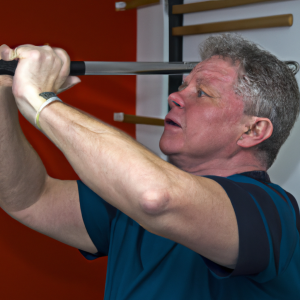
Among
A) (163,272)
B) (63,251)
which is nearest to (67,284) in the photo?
(63,251)

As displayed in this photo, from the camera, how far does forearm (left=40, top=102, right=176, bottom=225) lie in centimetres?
55

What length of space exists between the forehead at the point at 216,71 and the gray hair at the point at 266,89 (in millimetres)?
18

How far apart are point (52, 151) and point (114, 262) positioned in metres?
0.54

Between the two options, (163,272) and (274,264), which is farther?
(163,272)

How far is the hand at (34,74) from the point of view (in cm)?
64

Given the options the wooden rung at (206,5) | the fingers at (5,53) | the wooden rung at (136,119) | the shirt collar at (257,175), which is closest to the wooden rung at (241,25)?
the wooden rung at (206,5)

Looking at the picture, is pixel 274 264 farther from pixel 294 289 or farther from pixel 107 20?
pixel 107 20

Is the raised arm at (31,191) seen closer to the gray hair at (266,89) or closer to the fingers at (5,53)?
the fingers at (5,53)

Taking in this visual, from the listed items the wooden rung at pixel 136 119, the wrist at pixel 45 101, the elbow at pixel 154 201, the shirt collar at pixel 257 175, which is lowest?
the shirt collar at pixel 257 175

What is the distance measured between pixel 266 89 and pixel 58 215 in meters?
0.63

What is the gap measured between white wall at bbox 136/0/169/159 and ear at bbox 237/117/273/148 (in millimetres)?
591

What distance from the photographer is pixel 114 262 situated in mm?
941

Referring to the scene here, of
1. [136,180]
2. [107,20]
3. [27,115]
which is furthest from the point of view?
[107,20]

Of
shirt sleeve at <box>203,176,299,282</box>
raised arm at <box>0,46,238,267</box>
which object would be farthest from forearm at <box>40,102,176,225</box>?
shirt sleeve at <box>203,176,299,282</box>
